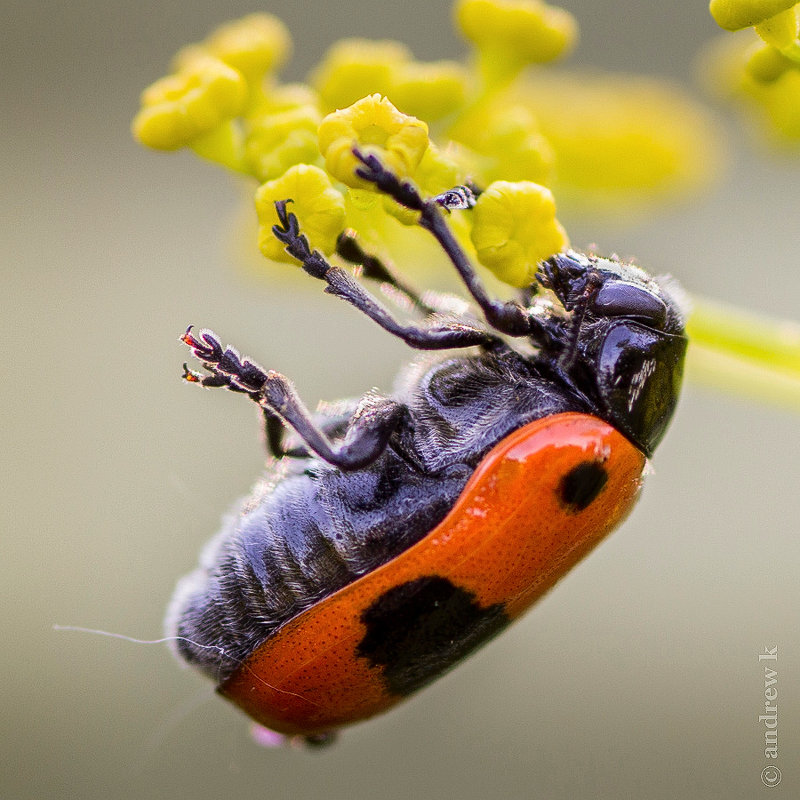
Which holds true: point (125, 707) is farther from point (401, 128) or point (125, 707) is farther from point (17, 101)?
point (401, 128)


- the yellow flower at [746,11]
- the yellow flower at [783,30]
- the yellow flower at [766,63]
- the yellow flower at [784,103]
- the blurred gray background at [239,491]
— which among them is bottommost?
the blurred gray background at [239,491]

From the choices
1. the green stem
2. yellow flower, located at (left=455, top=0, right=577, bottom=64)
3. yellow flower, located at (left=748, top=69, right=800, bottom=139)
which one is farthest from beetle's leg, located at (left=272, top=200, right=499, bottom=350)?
yellow flower, located at (left=748, top=69, right=800, bottom=139)

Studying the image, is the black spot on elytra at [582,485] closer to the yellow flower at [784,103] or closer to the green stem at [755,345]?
the green stem at [755,345]

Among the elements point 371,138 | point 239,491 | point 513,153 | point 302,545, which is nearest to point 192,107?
point 371,138

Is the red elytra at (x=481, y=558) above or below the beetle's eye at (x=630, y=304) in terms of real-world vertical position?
below

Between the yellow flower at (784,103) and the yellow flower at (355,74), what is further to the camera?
the yellow flower at (784,103)

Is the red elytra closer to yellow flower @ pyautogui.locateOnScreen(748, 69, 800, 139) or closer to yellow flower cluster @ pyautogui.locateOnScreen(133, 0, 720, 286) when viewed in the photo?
yellow flower cluster @ pyautogui.locateOnScreen(133, 0, 720, 286)

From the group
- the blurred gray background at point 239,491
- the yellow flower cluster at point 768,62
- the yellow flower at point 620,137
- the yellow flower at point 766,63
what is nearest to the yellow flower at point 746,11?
the yellow flower cluster at point 768,62
